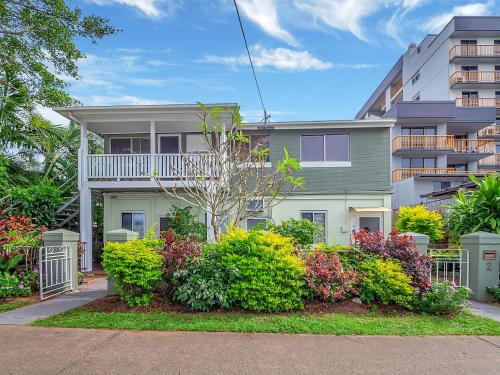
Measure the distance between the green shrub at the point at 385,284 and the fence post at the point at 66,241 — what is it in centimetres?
652

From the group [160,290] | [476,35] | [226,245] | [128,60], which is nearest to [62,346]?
[160,290]

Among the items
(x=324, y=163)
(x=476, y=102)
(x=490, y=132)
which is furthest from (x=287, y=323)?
(x=476, y=102)

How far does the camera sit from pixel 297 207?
1382cm

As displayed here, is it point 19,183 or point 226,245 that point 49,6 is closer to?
point 19,183

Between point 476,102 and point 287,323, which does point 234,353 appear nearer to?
point 287,323

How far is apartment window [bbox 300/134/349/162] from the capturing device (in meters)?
13.8

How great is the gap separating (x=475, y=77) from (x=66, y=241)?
32.7 m

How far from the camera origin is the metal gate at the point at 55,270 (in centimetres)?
686

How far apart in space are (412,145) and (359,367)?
21.7 m

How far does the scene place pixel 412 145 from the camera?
2219cm

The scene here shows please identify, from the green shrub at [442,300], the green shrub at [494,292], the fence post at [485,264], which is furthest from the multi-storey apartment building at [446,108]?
the green shrub at [442,300]

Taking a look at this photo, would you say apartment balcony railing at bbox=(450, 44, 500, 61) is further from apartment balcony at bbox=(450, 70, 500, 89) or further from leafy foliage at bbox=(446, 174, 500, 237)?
leafy foliage at bbox=(446, 174, 500, 237)

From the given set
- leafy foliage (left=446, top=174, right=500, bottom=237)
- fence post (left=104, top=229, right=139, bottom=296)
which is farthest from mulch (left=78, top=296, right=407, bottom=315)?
leafy foliage (left=446, top=174, right=500, bottom=237)

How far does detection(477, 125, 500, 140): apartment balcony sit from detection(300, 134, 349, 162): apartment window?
19601mm
